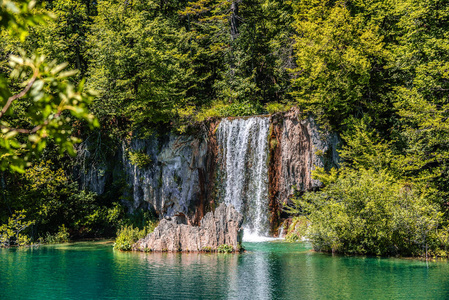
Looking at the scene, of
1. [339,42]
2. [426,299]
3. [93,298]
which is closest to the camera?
[426,299]

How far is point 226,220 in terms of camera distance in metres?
17.3

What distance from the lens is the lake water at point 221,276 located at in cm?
1023

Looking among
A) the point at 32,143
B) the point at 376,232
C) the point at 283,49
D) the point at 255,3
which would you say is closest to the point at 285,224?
the point at 376,232

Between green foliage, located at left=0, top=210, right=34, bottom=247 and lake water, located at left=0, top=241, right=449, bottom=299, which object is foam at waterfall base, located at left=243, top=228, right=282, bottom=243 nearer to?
lake water, located at left=0, top=241, right=449, bottom=299

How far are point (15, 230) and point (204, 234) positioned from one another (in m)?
10.7

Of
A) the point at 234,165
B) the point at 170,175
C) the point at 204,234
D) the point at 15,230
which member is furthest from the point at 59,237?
the point at 234,165

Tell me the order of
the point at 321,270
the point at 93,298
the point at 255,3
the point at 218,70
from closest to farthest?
the point at 93,298 → the point at 321,270 → the point at 255,3 → the point at 218,70

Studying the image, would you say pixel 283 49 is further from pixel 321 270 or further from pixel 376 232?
pixel 321 270

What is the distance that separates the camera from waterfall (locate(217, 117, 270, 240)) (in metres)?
22.5

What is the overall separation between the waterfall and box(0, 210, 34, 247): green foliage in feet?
34.1

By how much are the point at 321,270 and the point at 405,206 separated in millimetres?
4907

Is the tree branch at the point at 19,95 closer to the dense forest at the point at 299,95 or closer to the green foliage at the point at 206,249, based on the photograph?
the dense forest at the point at 299,95

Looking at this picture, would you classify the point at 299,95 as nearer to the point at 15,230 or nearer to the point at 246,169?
the point at 246,169

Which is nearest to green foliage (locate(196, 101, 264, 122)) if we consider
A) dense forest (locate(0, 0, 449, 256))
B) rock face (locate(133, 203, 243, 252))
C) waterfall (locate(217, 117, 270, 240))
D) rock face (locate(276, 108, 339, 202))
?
dense forest (locate(0, 0, 449, 256))
